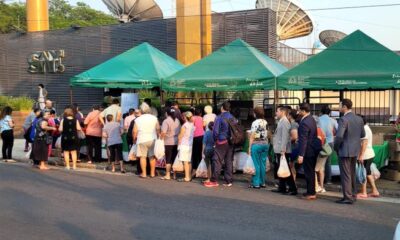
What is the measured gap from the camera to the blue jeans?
33.5 ft

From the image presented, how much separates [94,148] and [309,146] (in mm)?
7222

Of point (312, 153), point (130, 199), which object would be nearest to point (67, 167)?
point (130, 199)

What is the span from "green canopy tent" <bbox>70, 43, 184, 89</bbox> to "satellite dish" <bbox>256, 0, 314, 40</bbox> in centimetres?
Answer: 1390

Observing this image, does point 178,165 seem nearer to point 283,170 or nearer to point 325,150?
point 283,170

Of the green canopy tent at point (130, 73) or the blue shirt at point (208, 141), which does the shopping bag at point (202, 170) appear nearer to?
the blue shirt at point (208, 141)

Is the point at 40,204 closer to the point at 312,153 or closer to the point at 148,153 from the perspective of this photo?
the point at 148,153

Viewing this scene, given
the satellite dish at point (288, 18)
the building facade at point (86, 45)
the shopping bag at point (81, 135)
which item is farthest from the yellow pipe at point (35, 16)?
the shopping bag at point (81, 135)

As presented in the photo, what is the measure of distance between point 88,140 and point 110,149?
138 cm

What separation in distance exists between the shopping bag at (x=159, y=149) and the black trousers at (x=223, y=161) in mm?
1348

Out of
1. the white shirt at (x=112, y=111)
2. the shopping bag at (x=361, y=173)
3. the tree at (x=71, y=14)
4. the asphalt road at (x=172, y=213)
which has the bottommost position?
the asphalt road at (x=172, y=213)

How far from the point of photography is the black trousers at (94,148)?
1379 cm

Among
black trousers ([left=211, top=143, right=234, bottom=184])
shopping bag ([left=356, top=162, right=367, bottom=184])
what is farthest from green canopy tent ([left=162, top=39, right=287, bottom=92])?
shopping bag ([left=356, top=162, right=367, bottom=184])

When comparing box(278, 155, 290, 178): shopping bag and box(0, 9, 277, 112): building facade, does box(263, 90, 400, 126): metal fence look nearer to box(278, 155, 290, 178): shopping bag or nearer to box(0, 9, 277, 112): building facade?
box(0, 9, 277, 112): building facade

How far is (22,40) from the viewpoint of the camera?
29875 millimetres
